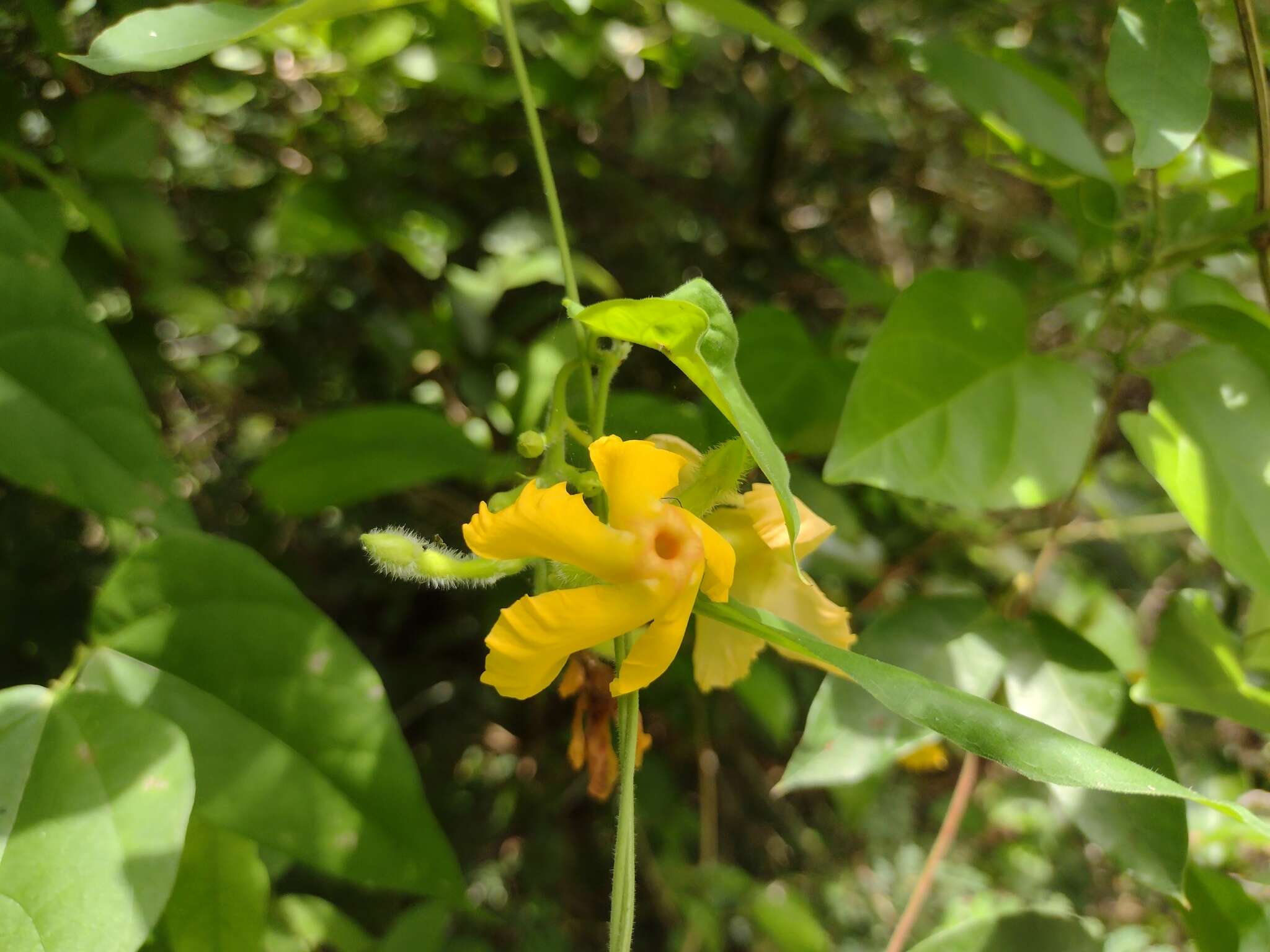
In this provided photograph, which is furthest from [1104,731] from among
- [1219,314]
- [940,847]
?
[1219,314]

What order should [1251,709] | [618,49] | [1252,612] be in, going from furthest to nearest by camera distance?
1. [618,49]
2. [1252,612]
3. [1251,709]

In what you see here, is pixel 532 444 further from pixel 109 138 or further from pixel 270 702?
pixel 109 138

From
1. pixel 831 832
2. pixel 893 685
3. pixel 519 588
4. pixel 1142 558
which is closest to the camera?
pixel 893 685

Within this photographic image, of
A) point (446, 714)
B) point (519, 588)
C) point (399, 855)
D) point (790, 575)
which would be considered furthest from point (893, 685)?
point (446, 714)

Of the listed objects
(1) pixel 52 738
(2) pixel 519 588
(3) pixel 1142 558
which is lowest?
(3) pixel 1142 558

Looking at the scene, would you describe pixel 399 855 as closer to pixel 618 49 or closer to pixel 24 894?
pixel 24 894

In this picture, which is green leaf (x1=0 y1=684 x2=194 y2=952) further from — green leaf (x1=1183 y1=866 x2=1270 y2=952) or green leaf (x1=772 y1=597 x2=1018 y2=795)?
green leaf (x1=1183 y1=866 x2=1270 y2=952)

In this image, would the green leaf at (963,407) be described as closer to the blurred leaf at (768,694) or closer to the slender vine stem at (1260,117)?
the slender vine stem at (1260,117)
